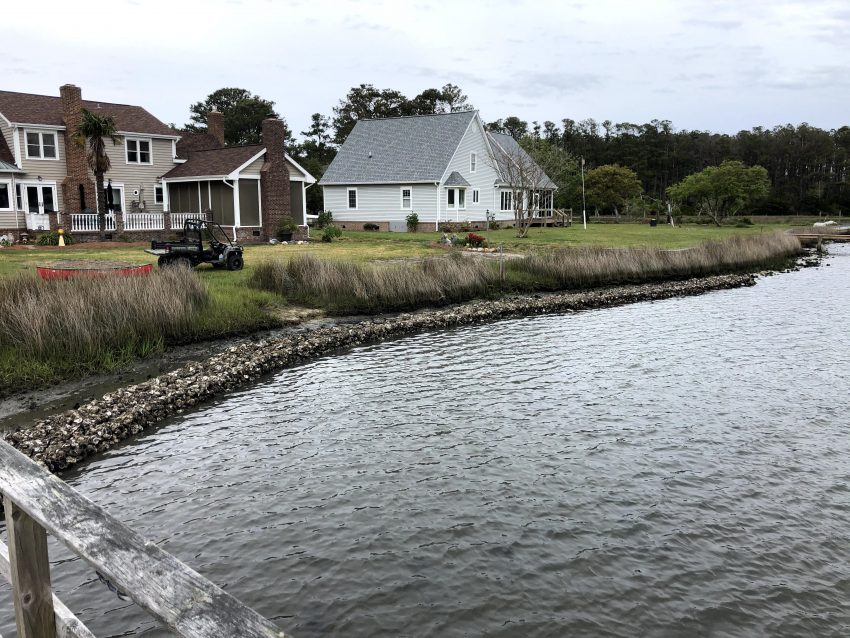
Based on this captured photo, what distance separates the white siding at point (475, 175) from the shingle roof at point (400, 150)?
854 millimetres

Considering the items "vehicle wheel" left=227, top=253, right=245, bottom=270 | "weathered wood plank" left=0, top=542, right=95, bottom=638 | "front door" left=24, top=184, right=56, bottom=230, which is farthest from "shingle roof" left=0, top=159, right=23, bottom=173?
"weathered wood plank" left=0, top=542, right=95, bottom=638

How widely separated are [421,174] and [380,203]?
→ 376 cm

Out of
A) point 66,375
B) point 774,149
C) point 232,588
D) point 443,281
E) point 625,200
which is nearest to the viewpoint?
point 232,588

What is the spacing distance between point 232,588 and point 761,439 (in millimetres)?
7799

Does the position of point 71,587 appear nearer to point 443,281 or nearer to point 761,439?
point 761,439

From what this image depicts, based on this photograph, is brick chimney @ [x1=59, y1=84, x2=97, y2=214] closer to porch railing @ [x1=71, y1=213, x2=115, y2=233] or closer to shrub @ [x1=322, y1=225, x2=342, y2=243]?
porch railing @ [x1=71, y1=213, x2=115, y2=233]

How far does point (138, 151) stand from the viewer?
39.8 meters

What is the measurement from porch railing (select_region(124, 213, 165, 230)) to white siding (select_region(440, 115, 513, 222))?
1806 centimetres

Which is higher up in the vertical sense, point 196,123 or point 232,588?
point 196,123

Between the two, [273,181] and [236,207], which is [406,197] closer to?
[273,181]

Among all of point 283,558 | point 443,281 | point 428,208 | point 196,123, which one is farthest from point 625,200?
point 283,558

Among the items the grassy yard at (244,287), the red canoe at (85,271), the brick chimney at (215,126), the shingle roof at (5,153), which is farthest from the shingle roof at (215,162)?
the red canoe at (85,271)

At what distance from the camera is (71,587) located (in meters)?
6.63

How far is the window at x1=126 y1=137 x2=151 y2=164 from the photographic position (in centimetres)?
3956
